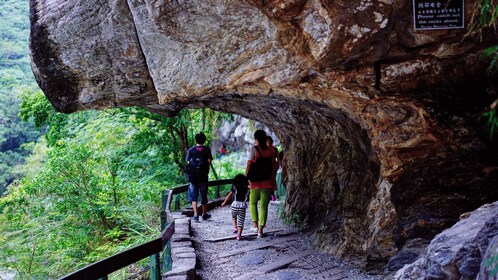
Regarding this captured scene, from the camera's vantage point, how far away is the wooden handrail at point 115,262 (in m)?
3.66

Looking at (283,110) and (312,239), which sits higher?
(283,110)

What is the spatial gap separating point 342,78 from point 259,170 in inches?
109

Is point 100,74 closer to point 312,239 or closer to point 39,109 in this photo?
point 312,239

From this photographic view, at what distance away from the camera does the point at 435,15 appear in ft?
17.2

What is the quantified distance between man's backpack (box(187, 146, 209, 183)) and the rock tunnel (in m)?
1.51

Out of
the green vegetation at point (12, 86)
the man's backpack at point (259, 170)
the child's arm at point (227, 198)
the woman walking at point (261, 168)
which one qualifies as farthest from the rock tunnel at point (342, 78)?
the green vegetation at point (12, 86)

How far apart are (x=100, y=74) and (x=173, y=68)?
125 cm

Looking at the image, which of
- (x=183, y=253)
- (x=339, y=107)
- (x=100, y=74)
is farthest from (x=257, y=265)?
(x=100, y=74)

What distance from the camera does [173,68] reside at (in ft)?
23.2

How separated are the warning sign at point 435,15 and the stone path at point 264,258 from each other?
3.14m

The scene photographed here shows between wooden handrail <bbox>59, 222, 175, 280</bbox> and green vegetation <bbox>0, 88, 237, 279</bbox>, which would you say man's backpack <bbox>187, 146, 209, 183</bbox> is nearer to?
green vegetation <bbox>0, 88, 237, 279</bbox>

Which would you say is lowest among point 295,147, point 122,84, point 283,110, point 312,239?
point 312,239

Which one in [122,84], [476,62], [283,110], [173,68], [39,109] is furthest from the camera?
[39,109]

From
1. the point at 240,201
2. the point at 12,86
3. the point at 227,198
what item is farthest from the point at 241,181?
the point at 12,86
